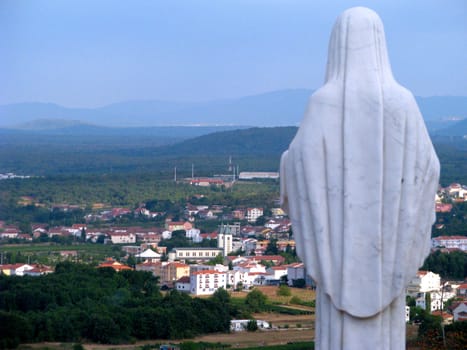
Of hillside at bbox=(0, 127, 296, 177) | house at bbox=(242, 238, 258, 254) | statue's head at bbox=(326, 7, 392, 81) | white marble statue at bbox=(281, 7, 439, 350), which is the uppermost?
statue's head at bbox=(326, 7, 392, 81)

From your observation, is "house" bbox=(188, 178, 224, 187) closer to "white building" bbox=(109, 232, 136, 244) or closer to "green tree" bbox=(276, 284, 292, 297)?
"white building" bbox=(109, 232, 136, 244)

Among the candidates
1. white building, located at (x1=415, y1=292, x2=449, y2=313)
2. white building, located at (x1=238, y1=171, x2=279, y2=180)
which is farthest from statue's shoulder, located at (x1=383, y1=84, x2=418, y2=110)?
white building, located at (x1=238, y1=171, x2=279, y2=180)

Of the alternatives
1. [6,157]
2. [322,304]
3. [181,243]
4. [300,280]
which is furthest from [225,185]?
[322,304]

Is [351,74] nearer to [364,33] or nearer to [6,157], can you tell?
[364,33]

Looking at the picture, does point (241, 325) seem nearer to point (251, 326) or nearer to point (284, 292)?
point (251, 326)

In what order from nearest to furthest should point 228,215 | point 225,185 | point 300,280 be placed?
point 300,280 → point 228,215 → point 225,185
